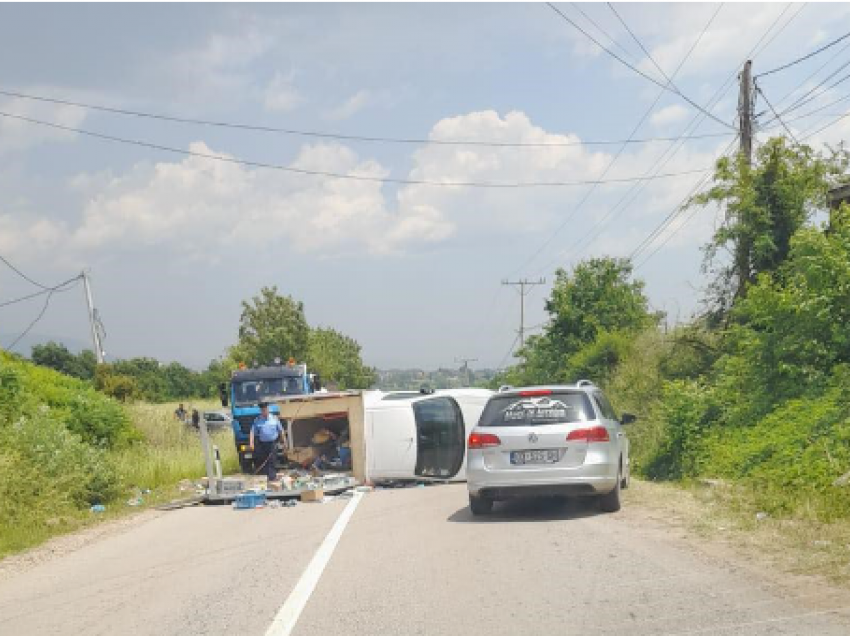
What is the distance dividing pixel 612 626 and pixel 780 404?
11110mm

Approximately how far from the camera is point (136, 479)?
20.3 metres

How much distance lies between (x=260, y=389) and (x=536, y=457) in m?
13.8

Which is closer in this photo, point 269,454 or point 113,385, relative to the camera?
point 269,454

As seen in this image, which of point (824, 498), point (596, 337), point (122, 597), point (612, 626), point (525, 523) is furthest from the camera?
point (596, 337)

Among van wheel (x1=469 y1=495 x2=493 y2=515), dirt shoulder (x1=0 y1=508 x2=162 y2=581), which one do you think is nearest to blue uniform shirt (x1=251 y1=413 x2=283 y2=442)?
dirt shoulder (x1=0 y1=508 x2=162 y2=581)

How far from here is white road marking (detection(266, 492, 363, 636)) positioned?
270 inches

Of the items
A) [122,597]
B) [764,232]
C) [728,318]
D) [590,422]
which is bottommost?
[122,597]

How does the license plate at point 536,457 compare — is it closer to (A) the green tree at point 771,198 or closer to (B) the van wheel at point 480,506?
(B) the van wheel at point 480,506

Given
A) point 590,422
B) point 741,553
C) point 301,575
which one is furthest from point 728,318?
point 301,575

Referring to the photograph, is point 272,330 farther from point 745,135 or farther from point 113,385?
point 745,135

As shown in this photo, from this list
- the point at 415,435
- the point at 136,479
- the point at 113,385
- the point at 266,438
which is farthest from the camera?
the point at 113,385

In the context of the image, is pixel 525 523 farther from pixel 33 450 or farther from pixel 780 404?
pixel 33 450

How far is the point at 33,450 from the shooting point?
16.6m

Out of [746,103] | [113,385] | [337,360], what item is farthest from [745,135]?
[337,360]
